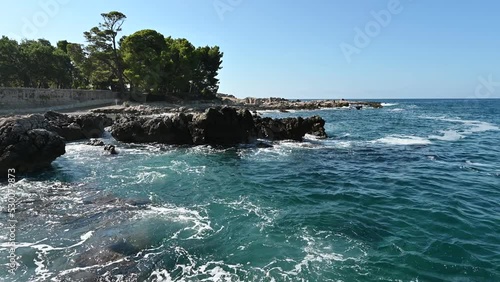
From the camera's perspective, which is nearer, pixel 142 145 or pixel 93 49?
pixel 142 145

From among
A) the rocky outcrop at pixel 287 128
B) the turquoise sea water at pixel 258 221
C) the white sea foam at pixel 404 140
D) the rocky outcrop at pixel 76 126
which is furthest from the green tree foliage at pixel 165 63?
the white sea foam at pixel 404 140

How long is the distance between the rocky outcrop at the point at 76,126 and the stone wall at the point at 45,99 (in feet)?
47.4

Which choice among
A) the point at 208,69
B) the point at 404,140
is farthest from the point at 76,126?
the point at 208,69

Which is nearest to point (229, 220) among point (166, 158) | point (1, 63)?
point (166, 158)

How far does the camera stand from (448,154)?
2636 centimetres

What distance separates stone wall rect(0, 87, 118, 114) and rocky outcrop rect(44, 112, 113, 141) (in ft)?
47.4

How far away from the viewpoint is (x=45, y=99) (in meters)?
49.7

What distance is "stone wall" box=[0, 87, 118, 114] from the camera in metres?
43.4

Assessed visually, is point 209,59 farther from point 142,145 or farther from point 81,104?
point 142,145

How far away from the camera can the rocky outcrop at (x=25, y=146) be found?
18641 mm

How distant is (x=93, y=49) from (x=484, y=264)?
7513cm

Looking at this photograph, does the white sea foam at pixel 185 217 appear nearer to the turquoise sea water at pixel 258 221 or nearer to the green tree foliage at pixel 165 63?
the turquoise sea water at pixel 258 221

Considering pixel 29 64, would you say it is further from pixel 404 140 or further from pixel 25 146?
pixel 404 140

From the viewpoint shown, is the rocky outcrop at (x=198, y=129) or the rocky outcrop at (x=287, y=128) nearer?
the rocky outcrop at (x=198, y=129)
